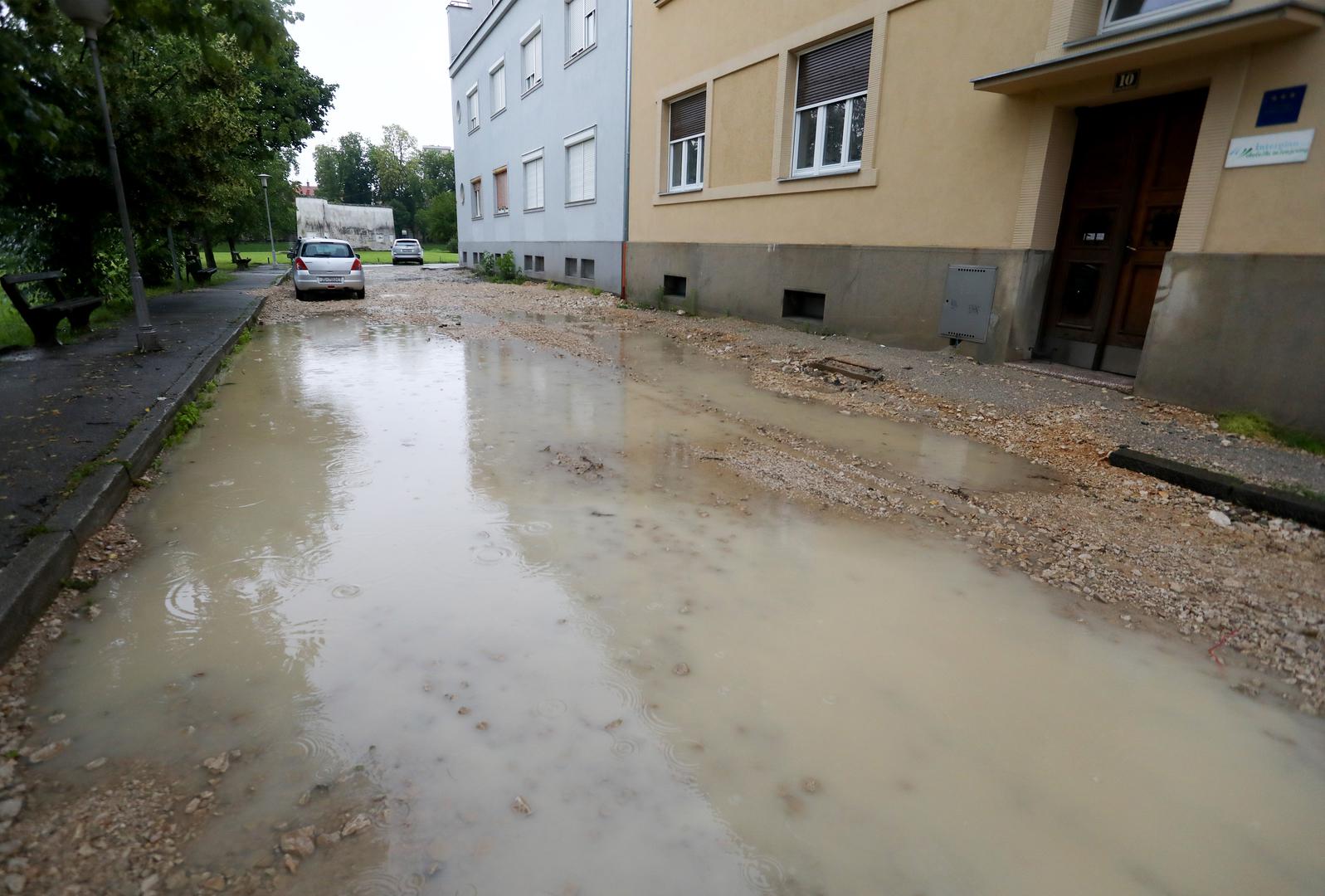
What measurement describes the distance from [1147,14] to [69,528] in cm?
891

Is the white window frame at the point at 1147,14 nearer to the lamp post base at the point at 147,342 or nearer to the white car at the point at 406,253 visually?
the lamp post base at the point at 147,342

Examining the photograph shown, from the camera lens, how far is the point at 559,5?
60.2ft

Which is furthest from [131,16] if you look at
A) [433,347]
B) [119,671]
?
[433,347]

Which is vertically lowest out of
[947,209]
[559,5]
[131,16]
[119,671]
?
[119,671]

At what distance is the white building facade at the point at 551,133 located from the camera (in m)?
16.5

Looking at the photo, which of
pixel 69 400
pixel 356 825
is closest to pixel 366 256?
pixel 69 400

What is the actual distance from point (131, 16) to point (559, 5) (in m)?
16.8

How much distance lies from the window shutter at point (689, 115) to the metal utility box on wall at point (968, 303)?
6.82 meters

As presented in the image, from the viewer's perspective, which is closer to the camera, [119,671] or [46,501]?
[119,671]

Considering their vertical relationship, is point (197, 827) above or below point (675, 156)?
below

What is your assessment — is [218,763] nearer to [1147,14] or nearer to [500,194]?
[1147,14]

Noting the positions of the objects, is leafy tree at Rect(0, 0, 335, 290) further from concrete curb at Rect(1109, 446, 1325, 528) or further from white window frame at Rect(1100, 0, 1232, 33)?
concrete curb at Rect(1109, 446, 1325, 528)

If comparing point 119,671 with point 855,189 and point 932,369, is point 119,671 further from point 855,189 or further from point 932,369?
point 855,189

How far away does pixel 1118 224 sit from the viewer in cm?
722
